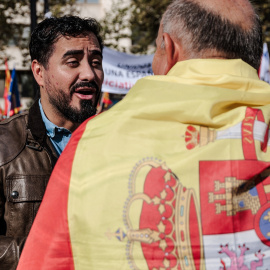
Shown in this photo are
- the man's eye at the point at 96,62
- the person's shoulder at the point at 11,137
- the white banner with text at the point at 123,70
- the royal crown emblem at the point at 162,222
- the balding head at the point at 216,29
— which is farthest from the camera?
the white banner with text at the point at 123,70

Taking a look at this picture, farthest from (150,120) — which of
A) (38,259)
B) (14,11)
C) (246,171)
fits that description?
(14,11)

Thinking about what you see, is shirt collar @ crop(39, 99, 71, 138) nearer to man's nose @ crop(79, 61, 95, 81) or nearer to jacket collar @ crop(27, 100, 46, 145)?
jacket collar @ crop(27, 100, 46, 145)

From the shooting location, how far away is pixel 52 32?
278cm

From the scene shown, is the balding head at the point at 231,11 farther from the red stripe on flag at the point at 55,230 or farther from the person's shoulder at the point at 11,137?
the person's shoulder at the point at 11,137

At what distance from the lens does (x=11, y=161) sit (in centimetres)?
236

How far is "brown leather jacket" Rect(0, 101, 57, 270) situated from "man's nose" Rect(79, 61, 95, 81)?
0.35m

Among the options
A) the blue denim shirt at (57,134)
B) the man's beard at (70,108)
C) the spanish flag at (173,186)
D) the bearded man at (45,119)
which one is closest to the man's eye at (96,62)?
the bearded man at (45,119)

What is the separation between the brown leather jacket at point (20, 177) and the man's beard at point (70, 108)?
0.16 metres

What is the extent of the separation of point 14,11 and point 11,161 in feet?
48.0

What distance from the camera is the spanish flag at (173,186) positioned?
52.6 inches

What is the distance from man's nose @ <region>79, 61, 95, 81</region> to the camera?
8.73 feet

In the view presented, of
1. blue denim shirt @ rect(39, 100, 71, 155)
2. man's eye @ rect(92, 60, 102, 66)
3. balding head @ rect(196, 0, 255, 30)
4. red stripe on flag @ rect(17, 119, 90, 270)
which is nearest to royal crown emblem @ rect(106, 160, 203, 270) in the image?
red stripe on flag @ rect(17, 119, 90, 270)

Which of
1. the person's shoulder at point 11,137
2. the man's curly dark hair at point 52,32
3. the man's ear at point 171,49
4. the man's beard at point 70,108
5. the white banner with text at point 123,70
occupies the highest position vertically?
the white banner with text at point 123,70

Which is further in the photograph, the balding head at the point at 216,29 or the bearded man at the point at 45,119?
the bearded man at the point at 45,119
